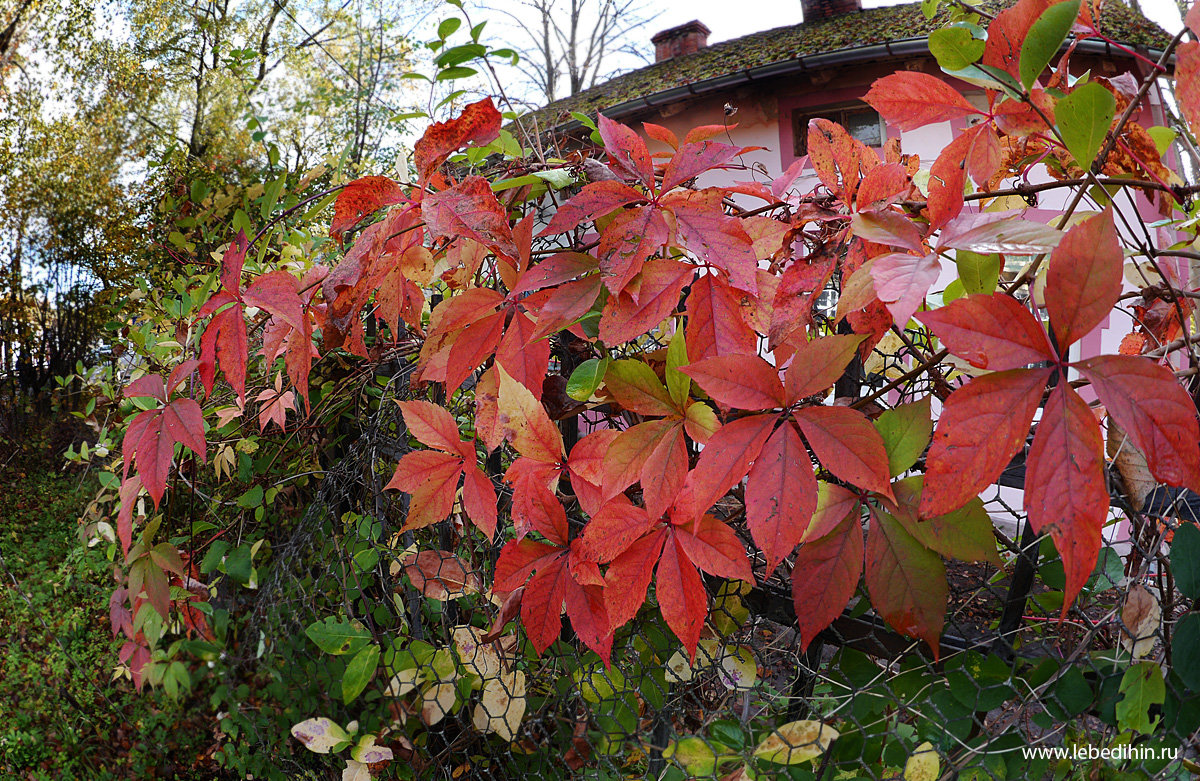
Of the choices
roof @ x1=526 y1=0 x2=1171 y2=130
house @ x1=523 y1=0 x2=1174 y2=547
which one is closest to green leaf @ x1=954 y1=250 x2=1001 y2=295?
roof @ x1=526 y1=0 x2=1171 y2=130

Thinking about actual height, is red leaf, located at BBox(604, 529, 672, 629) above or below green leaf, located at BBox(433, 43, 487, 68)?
below

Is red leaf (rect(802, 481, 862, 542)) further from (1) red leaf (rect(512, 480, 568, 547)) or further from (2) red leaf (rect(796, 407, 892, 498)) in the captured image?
(1) red leaf (rect(512, 480, 568, 547))

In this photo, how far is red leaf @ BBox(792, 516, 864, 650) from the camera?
1.40ft

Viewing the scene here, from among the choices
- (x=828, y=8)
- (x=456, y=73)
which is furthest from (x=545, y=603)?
(x=828, y=8)

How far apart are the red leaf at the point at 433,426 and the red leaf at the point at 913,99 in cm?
46

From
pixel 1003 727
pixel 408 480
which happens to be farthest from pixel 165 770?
pixel 1003 727

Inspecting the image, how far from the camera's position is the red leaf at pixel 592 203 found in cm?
46

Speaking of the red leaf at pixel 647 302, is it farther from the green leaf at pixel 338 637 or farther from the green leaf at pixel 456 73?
the green leaf at pixel 338 637

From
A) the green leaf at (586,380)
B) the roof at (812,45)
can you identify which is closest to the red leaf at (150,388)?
the green leaf at (586,380)

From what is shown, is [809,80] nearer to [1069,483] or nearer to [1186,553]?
[1186,553]

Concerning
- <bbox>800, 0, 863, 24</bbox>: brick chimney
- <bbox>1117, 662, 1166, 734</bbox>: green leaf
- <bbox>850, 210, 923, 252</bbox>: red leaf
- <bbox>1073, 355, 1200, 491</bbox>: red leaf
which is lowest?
<bbox>1117, 662, 1166, 734</bbox>: green leaf

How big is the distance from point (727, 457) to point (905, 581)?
161mm

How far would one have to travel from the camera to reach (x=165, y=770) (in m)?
1.96

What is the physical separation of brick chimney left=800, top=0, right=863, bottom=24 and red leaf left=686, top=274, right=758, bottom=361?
354 inches
